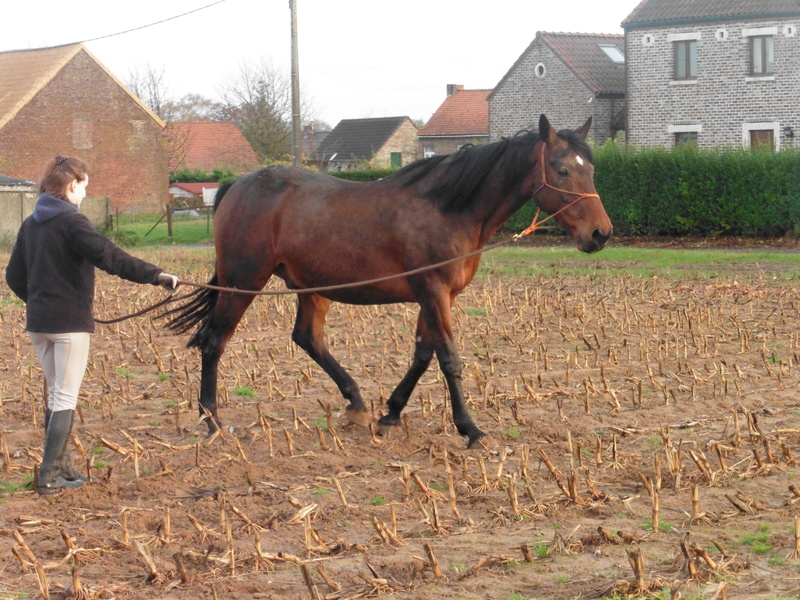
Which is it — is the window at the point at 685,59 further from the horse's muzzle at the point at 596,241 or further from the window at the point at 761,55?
the horse's muzzle at the point at 596,241

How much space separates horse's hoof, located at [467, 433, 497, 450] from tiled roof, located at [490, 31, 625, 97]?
111 feet

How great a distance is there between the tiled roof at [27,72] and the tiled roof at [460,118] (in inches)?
A: 567

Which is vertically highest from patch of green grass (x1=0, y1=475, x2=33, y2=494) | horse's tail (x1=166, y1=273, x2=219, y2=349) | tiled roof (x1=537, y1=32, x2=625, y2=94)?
tiled roof (x1=537, y1=32, x2=625, y2=94)

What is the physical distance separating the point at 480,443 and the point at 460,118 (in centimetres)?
4949

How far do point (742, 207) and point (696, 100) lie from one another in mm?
10755

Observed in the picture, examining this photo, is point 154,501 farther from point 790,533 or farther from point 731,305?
point 731,305

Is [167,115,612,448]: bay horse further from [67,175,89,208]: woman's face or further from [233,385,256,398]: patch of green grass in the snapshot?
[67,175,89,208]: woman's face

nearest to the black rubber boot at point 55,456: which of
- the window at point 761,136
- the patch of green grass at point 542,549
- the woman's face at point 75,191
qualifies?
the woman's face at point 75,191

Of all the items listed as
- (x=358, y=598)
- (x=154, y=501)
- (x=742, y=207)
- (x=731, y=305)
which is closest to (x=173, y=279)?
(x=154, y=501)

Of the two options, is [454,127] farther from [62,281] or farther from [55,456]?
[55,456]

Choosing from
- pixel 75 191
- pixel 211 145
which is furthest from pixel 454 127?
pixel 75 191

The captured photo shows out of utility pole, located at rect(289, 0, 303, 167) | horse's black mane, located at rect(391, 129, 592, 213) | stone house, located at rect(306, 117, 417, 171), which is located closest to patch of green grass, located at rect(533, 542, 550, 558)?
horse's black mane, located at rect(391, 129, 592, 213)

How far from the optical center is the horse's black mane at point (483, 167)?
7457 mm

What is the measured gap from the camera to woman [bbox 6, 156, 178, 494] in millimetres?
6242
